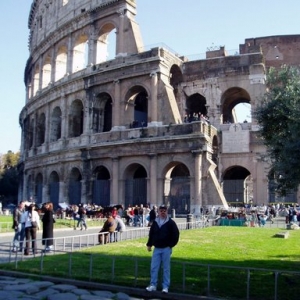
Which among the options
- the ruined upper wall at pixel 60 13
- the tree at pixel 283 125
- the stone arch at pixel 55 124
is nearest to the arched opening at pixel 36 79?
the ruined upper wall at pixel 60 13

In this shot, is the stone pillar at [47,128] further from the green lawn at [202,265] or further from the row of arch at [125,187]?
the green lawn at [202,265]

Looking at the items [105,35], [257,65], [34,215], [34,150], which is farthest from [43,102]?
[34,215]

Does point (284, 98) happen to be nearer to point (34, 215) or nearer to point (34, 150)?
point (34, 215)

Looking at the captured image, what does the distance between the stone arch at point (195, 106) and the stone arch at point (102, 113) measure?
217 inches

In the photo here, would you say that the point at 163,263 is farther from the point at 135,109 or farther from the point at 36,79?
the point at 36,79

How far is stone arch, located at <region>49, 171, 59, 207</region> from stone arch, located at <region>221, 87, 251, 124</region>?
42.7ft

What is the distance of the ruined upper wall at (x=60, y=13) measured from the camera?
95.7 feet

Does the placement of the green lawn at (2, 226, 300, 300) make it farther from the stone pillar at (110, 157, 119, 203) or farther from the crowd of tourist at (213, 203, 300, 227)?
the stone pillar at (110, 157, 119, 203)

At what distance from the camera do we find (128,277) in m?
7.80

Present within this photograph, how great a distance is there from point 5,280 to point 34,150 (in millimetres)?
28591

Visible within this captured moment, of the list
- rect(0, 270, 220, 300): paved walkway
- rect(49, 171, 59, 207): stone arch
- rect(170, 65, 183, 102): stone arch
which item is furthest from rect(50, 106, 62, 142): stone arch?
rect(0, 270, 220, 300): paved walkway

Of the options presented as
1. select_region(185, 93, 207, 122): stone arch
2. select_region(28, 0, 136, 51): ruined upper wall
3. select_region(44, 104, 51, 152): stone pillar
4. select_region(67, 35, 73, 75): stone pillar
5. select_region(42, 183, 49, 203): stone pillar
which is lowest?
select_region(42, 183, 49, 203): stone pillar

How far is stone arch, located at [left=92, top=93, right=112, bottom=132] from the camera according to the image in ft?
97.7

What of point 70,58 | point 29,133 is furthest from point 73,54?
point 29,133
